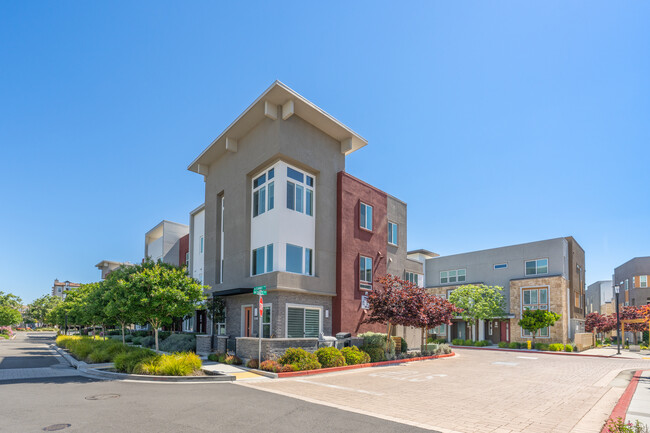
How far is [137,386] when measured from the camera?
12820mm

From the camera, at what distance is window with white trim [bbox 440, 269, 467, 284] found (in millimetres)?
49531

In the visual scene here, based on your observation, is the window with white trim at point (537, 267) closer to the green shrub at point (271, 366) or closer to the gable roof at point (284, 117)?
the gable roof at point (284, 117)

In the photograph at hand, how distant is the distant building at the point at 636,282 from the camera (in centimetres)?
6594

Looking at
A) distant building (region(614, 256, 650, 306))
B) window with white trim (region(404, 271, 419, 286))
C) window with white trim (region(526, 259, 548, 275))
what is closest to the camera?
window with white trim (region(404, 271, 419, 286))

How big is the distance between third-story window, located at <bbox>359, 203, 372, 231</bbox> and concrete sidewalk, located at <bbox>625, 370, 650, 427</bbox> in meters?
14.9

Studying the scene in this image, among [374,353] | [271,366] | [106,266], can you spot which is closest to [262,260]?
[271,366]

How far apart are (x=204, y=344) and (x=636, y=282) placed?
7273cm

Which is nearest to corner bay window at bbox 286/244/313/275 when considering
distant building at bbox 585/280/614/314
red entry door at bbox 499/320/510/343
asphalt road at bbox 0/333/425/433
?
asphalt road at bbox 0/333/425/433

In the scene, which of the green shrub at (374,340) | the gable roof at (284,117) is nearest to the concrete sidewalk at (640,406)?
the green shrub at (374,340)

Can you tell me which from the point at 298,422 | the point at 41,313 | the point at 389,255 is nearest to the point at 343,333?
the point at 389,255

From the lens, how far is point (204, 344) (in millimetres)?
22500

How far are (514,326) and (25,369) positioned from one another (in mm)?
41131

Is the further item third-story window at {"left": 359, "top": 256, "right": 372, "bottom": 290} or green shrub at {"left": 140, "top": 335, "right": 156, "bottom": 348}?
green shrub at {"left": 140, "top": 335, "right": 156, "bottom": 348}

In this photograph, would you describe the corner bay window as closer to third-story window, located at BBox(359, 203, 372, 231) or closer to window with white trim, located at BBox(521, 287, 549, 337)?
third-story window, located at BBox(359, 203, 372, 231)
